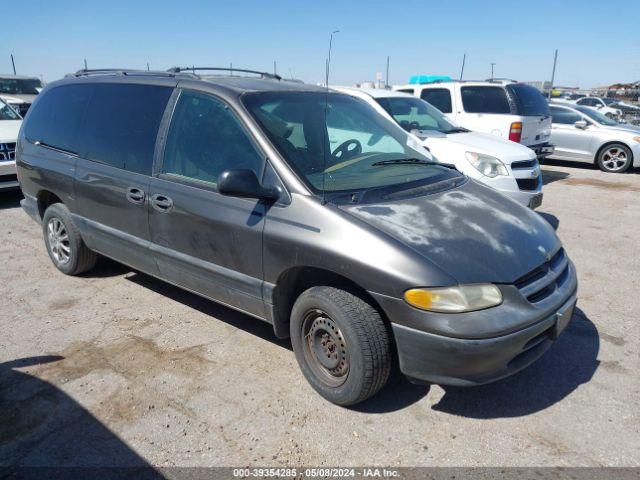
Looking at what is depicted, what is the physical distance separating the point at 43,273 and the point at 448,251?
4169mm

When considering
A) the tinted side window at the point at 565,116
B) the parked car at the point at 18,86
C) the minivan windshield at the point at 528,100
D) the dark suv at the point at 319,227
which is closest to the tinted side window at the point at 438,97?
the minivan windshield at the point at 528,100

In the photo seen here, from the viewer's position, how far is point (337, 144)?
11.7 feet

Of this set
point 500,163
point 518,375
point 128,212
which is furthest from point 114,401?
point 500,163

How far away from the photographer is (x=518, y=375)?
3.22m

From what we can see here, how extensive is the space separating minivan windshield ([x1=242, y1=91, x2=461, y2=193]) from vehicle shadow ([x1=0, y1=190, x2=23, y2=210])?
20.4ft

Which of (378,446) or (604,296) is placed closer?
(378,446)

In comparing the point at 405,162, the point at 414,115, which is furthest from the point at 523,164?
the point at 405,162

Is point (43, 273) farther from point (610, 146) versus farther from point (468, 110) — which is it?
point (610, 146)

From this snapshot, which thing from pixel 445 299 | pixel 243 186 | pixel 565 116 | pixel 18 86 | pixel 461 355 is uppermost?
pixel 18 86

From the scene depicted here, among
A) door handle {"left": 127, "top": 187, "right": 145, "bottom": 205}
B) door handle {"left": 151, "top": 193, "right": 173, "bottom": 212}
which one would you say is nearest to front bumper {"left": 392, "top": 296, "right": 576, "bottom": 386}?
door handle {"left": 151, "top": 193, "right": 173, "bottom": 212}

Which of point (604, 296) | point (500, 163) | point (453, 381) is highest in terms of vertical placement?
point (500, 163)

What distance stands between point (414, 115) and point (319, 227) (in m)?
5.58

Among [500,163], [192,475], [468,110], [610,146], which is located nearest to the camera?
[192,475]

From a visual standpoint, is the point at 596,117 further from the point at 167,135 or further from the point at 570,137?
the point at 167,135
